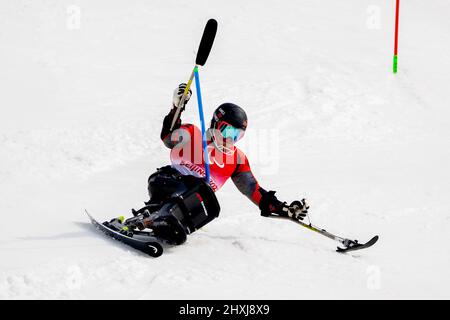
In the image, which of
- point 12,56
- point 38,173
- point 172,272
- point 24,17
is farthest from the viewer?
point 24,17

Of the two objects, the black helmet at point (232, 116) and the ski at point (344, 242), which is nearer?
the black helmet at point (232, 116)

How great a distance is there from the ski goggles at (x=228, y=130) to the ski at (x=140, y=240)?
131 cm

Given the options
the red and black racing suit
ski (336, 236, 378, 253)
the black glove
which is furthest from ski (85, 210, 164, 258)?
ski (336, 236, 378, 253)

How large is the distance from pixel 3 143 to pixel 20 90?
2438 millimetres

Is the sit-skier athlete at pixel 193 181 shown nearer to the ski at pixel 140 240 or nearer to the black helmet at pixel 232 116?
the black helmet at pixel 232 116

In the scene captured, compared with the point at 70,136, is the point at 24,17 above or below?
above

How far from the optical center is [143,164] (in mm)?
10750

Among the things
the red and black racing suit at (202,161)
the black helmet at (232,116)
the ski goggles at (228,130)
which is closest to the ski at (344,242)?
the red and black racing suit at (202,161)

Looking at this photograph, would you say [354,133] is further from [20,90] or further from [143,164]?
[20,90]

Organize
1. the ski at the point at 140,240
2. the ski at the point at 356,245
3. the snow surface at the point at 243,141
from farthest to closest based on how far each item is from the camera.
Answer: the ski at the point at 356,245 → the ski at the point at 140,240 → the snow surface at the point at 243,141

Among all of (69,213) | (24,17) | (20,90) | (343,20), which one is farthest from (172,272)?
(343,20)

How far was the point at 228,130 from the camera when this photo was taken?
23.9 feet

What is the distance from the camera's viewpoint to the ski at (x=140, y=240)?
652 cm

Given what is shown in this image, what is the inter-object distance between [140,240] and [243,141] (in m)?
5.43
